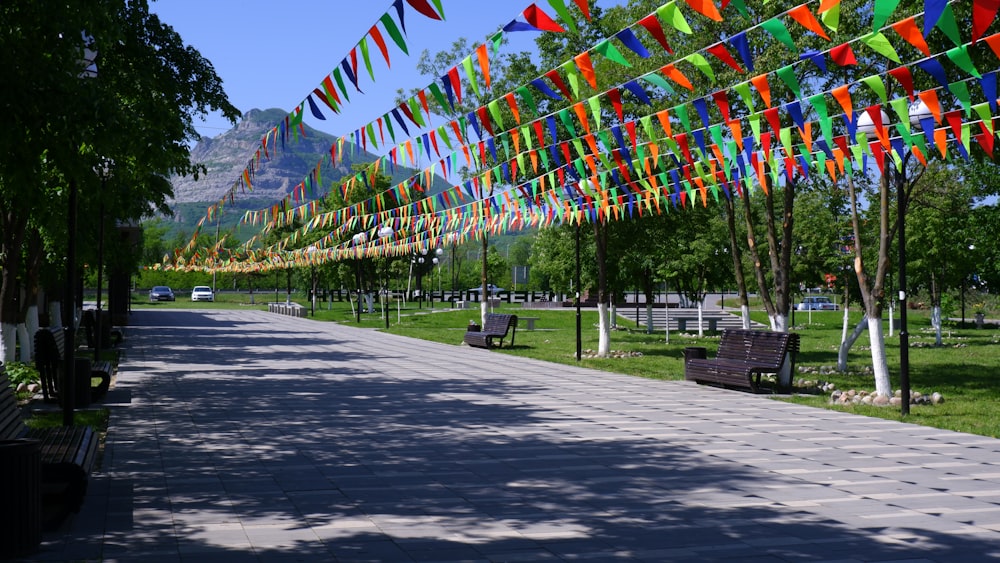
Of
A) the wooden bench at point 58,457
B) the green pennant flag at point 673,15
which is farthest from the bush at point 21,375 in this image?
the green pennant flag at point 673,15

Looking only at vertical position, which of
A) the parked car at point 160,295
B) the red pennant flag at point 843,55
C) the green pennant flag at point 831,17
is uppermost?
the red pennant flag at point 843,55

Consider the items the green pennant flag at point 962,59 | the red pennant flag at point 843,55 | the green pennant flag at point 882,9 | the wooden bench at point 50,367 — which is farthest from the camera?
the wooden bench at point 50,367

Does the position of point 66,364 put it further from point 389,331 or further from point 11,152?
point 389,331

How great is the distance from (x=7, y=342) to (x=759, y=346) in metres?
13.0

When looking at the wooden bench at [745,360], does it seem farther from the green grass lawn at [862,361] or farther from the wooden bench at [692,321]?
the wooden bench at [692,321]

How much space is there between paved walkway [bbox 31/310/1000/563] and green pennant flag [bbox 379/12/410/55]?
142 inches

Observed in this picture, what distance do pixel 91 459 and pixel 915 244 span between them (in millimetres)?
33860

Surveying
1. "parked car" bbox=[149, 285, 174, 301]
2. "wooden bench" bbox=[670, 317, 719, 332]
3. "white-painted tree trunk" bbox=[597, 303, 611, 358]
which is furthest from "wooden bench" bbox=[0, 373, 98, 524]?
"parked car" bbox=[149, 285, 174, 301]

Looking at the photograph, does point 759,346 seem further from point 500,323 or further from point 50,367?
point 500,323

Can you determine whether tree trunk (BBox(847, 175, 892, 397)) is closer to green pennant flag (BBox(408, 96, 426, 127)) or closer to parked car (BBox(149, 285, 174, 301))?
green pennant flag (BBox(408, 96, 426, 127))

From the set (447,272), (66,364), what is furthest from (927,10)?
(447,272)

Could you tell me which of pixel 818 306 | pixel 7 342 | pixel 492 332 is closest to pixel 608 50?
pixel 7 342

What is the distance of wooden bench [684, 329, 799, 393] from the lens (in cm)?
1442

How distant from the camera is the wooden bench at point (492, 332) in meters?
26.1
